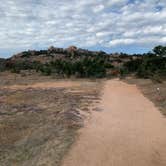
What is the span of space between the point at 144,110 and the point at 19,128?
666cm

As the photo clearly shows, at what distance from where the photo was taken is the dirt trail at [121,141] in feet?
30.5

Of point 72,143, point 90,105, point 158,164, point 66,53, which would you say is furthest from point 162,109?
point 66,53

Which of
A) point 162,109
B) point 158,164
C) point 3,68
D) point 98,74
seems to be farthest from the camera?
point 3,68

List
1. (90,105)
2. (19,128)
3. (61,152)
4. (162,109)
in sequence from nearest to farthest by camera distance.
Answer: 1. (61,152)
2. (19,128)
3. (162,109)
4. (90,105)

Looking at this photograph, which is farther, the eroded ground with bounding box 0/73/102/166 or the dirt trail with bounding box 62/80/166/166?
the eroded ground with bounding box 0/73/102/166

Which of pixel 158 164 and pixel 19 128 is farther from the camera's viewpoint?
pixel 19 128

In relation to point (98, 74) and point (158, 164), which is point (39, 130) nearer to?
point (158, 164)

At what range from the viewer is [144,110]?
18.4 meters

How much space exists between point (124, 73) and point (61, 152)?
171 ft

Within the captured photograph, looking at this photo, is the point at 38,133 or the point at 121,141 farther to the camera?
the point at 38,133

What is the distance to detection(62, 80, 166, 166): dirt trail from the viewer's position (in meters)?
9.30

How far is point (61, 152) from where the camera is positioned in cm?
1012

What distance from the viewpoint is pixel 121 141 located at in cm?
1150

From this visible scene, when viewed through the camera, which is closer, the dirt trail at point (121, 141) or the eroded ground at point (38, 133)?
the dirt trail at point (121, 141)
